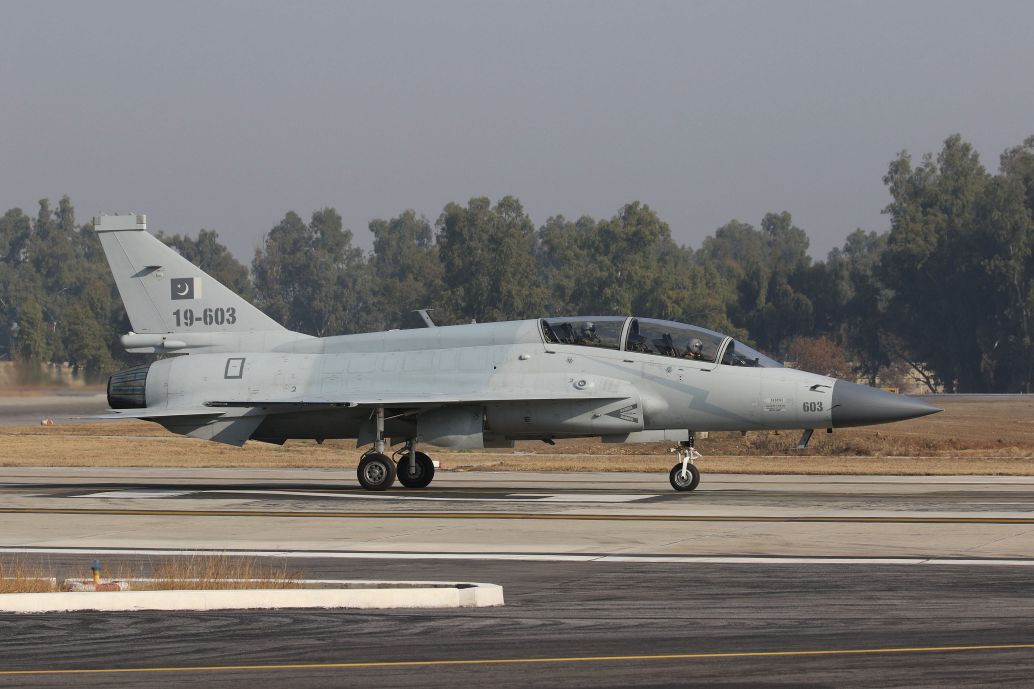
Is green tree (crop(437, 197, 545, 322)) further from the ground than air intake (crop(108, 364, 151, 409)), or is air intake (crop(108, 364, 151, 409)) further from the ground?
green tree (crop(437, 197, 545, 322))

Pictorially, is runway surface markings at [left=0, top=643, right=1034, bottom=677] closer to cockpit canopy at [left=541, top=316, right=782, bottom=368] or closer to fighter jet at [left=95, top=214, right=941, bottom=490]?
fighter jet at [left=95, top=214, right=941, bottom=490]

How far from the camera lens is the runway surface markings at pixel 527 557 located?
13.9m

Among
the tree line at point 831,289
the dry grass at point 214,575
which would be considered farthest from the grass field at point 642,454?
the tree line at point 831,289

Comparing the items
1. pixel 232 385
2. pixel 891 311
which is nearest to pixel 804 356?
pixel 891 311

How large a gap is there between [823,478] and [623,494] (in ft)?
20.8

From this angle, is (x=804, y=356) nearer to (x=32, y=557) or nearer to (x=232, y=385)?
(x=232, y=385)

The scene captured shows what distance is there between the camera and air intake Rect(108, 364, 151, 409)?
24500mm

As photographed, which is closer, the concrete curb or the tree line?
the concrete curb

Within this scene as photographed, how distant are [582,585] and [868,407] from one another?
10500mm

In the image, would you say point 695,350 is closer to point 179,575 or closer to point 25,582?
point 179,575

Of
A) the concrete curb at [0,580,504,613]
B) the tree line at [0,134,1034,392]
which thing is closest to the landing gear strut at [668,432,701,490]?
the concrete curb at [0,580,504,613]

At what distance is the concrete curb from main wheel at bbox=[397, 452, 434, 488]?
12.8 metres

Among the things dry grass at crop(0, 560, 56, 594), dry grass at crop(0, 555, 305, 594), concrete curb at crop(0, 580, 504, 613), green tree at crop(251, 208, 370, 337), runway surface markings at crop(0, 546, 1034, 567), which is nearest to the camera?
concrete curb at crop(0, 580, 504, 613)

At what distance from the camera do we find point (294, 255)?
17088 cm
